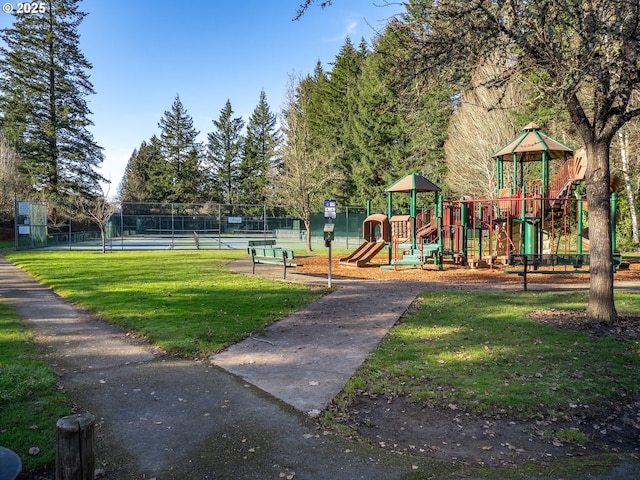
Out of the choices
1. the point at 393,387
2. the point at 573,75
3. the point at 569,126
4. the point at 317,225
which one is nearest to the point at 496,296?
the point at 573,75

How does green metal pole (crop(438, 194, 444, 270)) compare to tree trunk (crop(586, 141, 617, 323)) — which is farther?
green metal pole (crop(438, 194, 444, 270))

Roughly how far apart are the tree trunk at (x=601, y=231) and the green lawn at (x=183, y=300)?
5.59m

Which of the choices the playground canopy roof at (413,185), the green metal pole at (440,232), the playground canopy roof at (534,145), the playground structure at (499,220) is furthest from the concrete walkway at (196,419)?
the playground canopy roof at (534,145)

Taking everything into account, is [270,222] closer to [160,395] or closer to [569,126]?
[569,126]

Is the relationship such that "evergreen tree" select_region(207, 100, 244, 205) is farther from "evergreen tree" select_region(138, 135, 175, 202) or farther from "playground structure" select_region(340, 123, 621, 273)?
"playground structure" select_region(340, 123, 621, 273)

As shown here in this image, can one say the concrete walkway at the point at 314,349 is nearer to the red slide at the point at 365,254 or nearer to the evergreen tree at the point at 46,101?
the red slide at the point at 365,254

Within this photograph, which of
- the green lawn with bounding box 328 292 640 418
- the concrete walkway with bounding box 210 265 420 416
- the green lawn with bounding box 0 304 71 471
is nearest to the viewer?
the green lawn with bounding box 0 304 71 471

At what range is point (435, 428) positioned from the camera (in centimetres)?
418

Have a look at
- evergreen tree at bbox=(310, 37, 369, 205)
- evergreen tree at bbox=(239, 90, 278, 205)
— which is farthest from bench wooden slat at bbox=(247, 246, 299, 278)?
evergreen tree at bbox=(239, 90, 278, 205)

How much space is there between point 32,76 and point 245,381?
51.1 m

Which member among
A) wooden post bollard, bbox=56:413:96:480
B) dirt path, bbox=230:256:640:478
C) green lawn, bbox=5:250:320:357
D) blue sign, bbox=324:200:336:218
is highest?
blue sign, bbox=324:200:336:218

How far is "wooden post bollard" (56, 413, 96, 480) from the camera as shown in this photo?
2664mm

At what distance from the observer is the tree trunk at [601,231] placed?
24.4 feet

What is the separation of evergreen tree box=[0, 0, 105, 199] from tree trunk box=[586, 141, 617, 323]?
47.8 m
